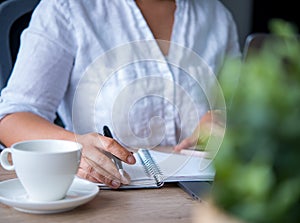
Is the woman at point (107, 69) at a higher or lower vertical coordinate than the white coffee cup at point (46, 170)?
lower

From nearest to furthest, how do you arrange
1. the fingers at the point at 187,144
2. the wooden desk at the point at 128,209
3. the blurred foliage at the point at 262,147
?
the blurred foliage at the point at 262,147
the wooden desk at the point at 128,209
the fingers at the point at 187,144

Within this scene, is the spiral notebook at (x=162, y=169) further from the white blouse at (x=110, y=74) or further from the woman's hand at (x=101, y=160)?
the white blouse at (x=110, y=74)

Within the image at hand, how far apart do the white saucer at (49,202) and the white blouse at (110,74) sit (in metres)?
0.40

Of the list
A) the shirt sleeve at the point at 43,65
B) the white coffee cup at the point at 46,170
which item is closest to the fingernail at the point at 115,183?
the white coffee cup at the point at 46,170

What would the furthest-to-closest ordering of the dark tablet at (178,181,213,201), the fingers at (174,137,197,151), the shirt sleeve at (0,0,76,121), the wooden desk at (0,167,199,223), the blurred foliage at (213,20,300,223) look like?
1. the shirt sleeve at (0,0,76,121)
2. the fingers at (174,137,197,151)
3. the dark tablet at (178,181,213,201)
4. the wooden desk at (0,167,199,223)
5. the blurred foliage at (213,20,300,223)

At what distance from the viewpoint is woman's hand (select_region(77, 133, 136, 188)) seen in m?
0.90

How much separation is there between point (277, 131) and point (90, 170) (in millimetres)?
634

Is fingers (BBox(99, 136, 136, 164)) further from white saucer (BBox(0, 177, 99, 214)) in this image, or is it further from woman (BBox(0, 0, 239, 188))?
woman (BBox(0, 0, 239, 188))

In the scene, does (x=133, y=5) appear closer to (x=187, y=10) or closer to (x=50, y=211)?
(x=187, y=10)

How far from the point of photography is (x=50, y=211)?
30.0 inches

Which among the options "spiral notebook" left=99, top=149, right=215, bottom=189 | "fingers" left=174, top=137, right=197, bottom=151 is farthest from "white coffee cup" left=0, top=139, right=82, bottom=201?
"fingers" left=174, top=137, right=197, bottom=151

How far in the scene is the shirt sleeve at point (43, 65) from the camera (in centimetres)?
127

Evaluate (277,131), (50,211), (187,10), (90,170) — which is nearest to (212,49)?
(187,10)

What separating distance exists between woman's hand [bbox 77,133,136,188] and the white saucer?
37 mm
